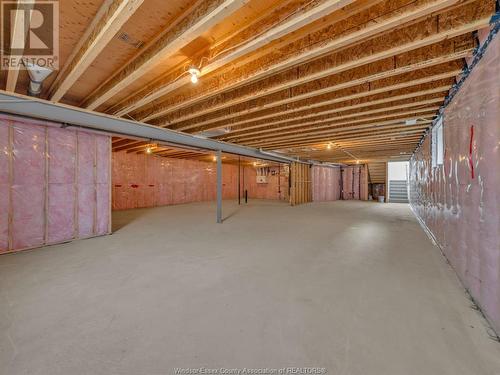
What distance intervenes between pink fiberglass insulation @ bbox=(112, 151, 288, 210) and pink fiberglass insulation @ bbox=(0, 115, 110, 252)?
4.16 m

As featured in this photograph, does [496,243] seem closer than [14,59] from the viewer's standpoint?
Yes

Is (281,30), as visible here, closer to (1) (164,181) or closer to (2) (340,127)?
(2) (340,127)

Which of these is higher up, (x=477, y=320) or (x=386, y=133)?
(x=386, y=133)

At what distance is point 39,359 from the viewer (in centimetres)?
130

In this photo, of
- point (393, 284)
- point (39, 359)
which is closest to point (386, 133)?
point (393, 284)

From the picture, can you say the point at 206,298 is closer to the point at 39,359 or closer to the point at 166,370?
the point at 166,370

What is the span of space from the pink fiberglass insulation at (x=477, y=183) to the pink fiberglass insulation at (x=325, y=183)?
9.25 metres

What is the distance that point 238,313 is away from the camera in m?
1.76

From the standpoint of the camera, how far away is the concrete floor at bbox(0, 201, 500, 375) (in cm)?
130

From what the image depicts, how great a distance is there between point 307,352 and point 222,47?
2639 millimetres

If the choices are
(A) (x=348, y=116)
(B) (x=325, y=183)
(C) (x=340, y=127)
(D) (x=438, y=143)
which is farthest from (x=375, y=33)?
(B) (x=325, y=183)

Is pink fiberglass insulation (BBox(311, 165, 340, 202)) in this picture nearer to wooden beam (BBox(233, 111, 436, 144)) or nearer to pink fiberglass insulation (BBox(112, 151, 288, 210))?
pink fiberglass insulation (BBox(112, 151, 288, 210))

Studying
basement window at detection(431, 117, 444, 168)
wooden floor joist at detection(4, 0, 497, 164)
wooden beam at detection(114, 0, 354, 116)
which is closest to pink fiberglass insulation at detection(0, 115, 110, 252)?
wooden floor joist at detection(4, 0, 497, 164)

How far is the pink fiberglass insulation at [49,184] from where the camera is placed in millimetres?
3293
